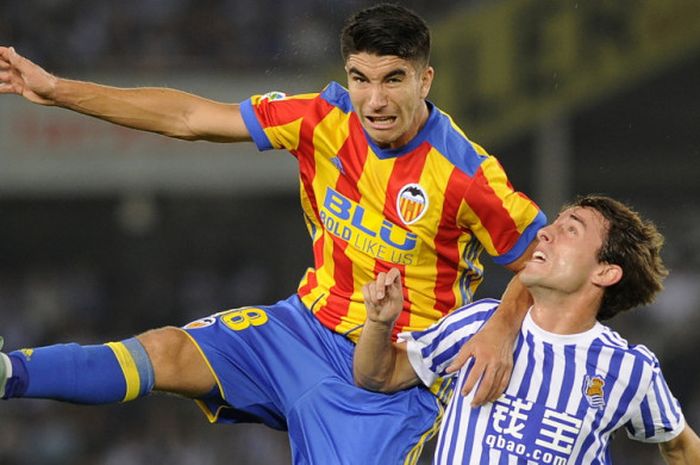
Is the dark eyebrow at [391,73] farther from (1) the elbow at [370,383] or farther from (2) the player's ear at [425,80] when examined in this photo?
(1) the elbow at [370,383]

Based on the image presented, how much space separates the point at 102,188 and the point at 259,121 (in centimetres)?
848

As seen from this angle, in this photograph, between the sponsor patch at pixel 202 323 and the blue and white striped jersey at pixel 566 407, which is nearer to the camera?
the blue and white striped jersey at pixel 566 407

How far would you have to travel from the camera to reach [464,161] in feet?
14.1

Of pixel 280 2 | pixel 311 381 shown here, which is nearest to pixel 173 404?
pixel 280 2

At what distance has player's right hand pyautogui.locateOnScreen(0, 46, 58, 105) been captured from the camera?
4.34 m

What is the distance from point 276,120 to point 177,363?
0.89 meters

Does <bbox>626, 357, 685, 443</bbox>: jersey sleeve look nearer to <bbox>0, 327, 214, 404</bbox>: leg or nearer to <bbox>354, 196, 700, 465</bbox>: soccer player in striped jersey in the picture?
<bbox>354, 196, 700, 465</bbox>: soccer player in striped jersey

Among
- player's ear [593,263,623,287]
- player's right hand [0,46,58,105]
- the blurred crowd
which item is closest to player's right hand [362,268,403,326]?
player's ear [593,263,623,287]

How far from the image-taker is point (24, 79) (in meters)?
4.35

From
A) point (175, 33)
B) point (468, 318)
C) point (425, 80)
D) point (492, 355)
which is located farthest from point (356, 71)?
point (175, 33)

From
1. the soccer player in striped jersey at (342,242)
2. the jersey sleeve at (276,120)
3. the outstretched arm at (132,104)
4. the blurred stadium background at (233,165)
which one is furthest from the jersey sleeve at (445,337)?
the blurred stadium background at (233,165)

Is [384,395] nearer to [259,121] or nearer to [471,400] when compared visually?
[471,400]

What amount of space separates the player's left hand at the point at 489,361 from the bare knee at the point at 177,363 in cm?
84

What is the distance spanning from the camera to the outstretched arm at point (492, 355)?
13.4 feet
